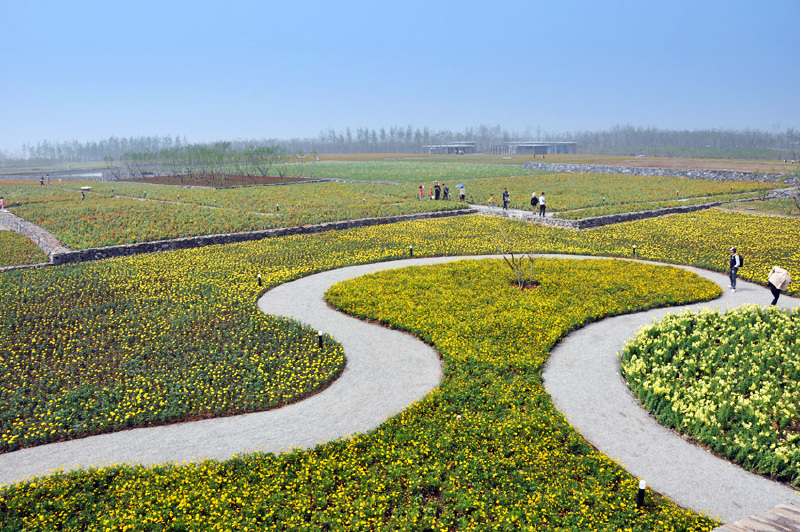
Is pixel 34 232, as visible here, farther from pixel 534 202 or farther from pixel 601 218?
pixel 601 218

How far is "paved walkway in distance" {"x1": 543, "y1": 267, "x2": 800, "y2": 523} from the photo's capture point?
355 inches

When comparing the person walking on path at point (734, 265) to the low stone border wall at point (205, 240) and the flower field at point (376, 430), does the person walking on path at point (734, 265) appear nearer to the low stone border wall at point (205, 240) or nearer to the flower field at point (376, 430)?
the flower field at point (376, 430)

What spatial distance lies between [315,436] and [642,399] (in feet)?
25.8

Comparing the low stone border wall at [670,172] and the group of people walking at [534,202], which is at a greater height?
the low stone border wall at [670,172]

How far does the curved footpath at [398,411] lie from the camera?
9.42m

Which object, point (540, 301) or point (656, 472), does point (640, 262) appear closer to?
point (540, 301)

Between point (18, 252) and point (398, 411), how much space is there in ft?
95.5

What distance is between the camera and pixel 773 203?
45.2 metres

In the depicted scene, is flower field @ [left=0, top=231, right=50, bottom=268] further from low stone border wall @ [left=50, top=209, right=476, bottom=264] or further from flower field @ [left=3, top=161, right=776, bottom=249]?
low stone border wall @ [left=50, top=209, right=476, bottom=264]

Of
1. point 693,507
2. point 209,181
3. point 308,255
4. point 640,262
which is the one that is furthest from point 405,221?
point 209,181

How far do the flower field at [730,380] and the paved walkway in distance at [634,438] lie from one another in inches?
14.8

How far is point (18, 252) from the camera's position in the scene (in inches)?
1181

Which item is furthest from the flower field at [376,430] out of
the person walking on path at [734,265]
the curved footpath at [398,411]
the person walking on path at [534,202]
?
the person walking on path at [534,202]

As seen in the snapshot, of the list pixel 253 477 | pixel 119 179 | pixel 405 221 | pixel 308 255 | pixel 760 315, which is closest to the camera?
pixel 253 477
